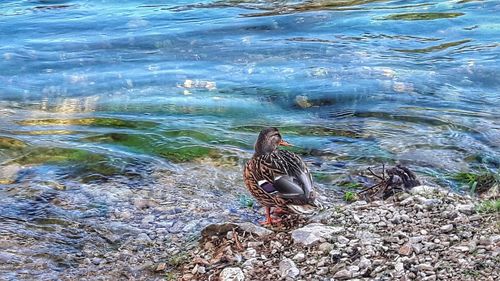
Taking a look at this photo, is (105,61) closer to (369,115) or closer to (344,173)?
(369,115)

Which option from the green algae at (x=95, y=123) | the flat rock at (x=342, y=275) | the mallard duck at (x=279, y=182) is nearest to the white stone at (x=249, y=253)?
the mallard duck at (x=279, y=182)

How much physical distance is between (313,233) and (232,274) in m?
0.73

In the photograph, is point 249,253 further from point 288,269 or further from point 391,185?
point 391,185

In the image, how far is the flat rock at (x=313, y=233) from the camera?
6492 millimetres

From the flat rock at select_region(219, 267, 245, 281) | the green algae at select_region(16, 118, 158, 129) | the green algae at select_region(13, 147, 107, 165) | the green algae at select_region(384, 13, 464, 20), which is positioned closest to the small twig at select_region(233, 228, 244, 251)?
the flat rock at select_region(219, 267, 245, 281)

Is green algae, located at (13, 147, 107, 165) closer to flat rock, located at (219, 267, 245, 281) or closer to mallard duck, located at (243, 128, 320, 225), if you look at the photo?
mallard duck, located at (243, 128, 320, 225)

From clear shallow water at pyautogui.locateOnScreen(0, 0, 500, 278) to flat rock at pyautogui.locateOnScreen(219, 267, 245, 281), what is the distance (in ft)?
6.06

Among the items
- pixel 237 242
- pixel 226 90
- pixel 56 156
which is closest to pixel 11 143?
pixel 56 156

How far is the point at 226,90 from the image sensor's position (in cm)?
1276

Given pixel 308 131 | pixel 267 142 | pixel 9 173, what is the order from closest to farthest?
pixel 267 142 → pixel 9 173 → pixel 308 131

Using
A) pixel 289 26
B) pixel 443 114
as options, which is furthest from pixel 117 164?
pixel 289 26

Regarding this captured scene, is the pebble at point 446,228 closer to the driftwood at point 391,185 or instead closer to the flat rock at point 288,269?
the flat rock at point 288,269

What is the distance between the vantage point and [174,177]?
9297 mm

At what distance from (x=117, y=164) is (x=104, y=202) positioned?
113cm
